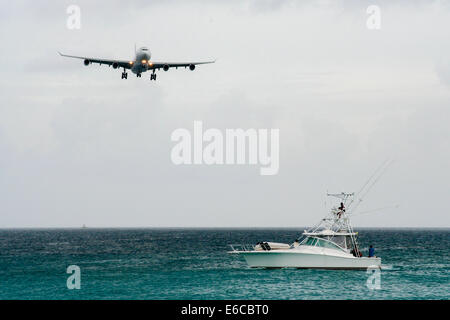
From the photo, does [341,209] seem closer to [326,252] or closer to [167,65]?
[326,252]

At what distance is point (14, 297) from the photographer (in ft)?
170

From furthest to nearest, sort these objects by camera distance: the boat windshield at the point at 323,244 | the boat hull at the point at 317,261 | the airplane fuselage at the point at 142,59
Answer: the airplane fuselage at the point at 142,59 < the boat windshield at the point at 323,244 < the boat hull at the point at 317,261

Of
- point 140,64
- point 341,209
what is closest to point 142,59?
point 140,64

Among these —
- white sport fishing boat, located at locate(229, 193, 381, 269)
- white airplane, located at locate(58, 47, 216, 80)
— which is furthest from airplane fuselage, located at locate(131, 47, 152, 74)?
white sport fishing boat, located at locate(229, 193, 381, 269)

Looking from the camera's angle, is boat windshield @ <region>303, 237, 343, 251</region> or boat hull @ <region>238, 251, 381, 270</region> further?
boat windshield @ <region>303, 237, 343, 251</region>

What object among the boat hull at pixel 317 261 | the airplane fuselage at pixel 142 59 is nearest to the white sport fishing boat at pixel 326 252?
the boat hull at pixel 317 261

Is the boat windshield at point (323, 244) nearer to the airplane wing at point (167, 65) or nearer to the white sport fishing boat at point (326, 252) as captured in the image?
the white sport fishing boat at point (326, 252)

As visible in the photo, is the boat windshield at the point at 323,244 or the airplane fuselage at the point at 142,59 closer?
the boat windshield at the point at 323,244

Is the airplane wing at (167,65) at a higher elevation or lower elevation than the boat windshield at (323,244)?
higher

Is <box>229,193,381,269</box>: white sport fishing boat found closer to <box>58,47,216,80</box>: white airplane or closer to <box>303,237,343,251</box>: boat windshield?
<box>303,237,343,251</box>: boat windshield

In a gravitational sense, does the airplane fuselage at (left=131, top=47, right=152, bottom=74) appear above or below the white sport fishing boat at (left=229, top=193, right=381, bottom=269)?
above

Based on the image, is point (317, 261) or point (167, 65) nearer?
point (317, 261)

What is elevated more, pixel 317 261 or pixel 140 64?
pixel 140 64

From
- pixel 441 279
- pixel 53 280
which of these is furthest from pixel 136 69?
pixel 441 279
